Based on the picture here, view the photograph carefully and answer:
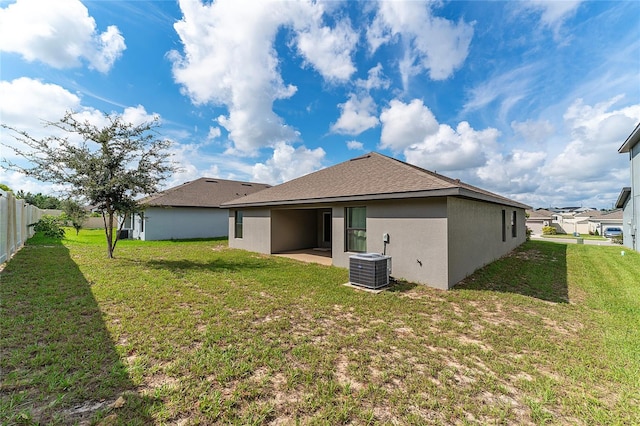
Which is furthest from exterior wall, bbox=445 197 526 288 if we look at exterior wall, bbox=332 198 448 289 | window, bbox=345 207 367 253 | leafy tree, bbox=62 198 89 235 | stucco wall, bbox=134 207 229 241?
stucco wall, bbox=134 207 229 241

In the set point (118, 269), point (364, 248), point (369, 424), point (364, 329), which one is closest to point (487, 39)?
point (364, 248)

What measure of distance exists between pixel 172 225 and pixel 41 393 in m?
16.8

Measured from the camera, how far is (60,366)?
9.39 feet

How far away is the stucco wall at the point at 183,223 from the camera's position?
55.1 ft

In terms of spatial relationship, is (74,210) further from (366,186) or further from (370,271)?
(370,271)

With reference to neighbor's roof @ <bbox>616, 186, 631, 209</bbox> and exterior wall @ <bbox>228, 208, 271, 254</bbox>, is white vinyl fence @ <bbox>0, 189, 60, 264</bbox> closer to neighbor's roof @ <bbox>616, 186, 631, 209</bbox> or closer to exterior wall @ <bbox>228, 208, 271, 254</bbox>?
exterior wall @ <bbox>228, 208, 271, 254</bbox>

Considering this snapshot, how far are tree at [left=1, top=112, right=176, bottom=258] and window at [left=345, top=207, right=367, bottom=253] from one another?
23.0 feet

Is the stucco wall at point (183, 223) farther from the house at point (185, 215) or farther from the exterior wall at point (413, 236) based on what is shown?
the exterior wall at point (413, 236)

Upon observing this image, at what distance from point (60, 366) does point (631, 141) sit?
72.6ft

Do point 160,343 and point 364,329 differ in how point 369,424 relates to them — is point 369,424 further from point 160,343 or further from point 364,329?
point 160,343

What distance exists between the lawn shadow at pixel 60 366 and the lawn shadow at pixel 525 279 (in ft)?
21.8

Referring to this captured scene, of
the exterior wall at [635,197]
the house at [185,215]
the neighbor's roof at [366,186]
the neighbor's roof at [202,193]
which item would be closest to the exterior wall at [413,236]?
the neighbor's roof at [366,186]

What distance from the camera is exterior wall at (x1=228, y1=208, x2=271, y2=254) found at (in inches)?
461

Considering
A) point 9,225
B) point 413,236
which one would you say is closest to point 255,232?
point 413,236
